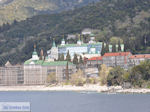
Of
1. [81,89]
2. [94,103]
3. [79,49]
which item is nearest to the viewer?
[94,103]

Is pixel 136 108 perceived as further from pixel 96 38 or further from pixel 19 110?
pixel 96 38

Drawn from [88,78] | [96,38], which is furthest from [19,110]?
[96,38]

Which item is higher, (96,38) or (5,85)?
(96,38)

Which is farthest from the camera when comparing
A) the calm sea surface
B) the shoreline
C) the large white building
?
the large white building

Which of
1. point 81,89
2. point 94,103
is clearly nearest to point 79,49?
point 81,89

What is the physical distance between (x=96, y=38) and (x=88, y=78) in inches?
1760

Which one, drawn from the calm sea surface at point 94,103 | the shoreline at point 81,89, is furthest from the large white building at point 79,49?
the calm sea surface at point 94,103

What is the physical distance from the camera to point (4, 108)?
145 feet

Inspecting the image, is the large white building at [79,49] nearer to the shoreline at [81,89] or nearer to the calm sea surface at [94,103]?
the shoreline at [81,89]

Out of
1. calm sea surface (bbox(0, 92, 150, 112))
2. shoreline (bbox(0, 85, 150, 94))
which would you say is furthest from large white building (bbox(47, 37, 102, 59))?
calm sea surface (bbox(0, 92, 150, 112))

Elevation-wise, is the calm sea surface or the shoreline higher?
the shoreline

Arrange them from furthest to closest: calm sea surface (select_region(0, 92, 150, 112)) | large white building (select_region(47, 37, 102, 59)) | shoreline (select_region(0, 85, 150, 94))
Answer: large white building (select_region(47, 37, 102, 59)) < shoreline (select_region(0, 85, 150, 94)) < calm sea surface (select_region(0, 92, 150, 112))

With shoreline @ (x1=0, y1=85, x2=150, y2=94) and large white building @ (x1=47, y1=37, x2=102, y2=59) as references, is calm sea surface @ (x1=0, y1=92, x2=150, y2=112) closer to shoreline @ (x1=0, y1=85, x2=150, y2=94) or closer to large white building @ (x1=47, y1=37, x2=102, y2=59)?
shoreline @ (x1=0, y1=85, x2=150, y2=94)

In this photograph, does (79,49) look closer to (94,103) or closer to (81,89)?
(81,89)
